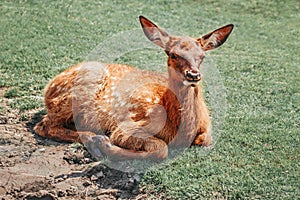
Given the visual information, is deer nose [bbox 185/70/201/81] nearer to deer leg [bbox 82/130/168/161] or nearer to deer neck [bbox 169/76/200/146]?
deer neck [bbox 169/76/200/146]

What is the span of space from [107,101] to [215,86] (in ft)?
8.51

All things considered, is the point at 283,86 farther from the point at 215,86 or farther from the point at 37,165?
the point at 37,165

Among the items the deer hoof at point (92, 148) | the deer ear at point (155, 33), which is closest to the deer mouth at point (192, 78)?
the deer ear at point (155, 33)

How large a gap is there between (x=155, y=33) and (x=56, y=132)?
1.89 meters

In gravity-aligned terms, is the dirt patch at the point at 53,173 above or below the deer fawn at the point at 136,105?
below

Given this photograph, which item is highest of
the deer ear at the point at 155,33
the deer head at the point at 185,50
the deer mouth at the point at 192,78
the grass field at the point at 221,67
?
the deer ear at the point at 155,33

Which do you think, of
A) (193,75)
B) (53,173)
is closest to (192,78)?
(193,75)

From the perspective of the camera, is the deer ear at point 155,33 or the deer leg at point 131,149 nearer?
the deer leg at point 131,149

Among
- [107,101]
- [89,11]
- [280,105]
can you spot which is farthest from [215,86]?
[89,11]

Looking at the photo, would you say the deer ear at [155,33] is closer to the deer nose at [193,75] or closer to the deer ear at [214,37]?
the deer ear at [214,37]

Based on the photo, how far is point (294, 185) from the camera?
235 inches

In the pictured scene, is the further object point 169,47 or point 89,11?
point 89,11

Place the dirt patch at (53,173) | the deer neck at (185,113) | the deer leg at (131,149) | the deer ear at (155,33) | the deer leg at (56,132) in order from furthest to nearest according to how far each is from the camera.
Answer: the deer leg at (56,132) < the deer ear at (155,33) < the deer neck at (185,113) < the deer leg at (131,149) < the dirt patch at (53,173)

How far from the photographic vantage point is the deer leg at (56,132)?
24.0 feet
